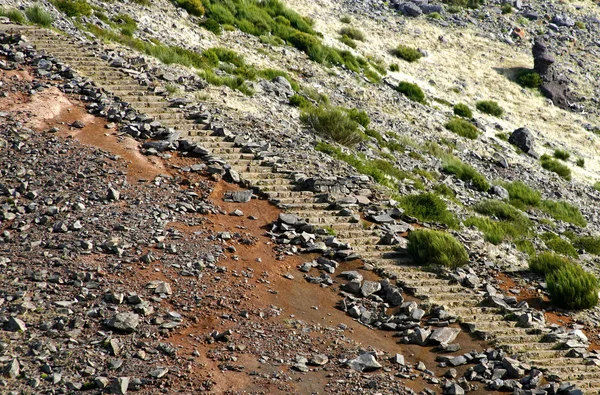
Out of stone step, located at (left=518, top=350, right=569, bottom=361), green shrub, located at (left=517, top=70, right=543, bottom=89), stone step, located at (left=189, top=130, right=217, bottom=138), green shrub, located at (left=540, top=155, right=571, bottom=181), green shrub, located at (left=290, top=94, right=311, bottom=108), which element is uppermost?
green shrub, located at (left=517, top=70, right=543, bottom=89)

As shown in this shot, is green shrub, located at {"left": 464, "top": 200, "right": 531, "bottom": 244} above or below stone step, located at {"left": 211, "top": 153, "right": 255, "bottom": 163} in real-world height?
below

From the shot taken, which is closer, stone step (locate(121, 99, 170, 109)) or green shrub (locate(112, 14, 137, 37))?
stone step (locate(121, 99, 170, 109))

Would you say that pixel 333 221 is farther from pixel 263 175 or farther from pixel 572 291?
pixel 572 291

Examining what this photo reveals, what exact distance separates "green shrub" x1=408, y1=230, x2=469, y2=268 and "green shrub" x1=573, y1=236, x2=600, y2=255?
679 centimetres

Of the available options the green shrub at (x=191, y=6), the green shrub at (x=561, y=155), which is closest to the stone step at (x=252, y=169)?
the green shrub at (x=191, y=6)

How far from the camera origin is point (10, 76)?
17406 mm

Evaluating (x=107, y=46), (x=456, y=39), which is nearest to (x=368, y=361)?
(x=107, y=46)

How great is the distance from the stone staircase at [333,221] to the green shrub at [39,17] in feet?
3.01

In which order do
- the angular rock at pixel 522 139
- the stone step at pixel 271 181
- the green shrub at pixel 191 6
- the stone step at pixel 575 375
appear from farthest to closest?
the angular rock at pixel 522 139 → the green shrub at pixel 191 6 → the stone step at pixel 271 181 → the stone step at pixel 575 375

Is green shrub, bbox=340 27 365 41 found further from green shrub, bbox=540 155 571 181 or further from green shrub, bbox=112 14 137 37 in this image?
green shrub, bbox=112 14 137 37

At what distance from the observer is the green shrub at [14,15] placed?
21.1 meters

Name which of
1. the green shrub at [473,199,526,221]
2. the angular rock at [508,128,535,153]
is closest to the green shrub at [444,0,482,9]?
the angular rock at [508,128,535,153]

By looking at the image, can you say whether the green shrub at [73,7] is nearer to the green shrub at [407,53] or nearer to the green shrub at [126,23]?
the green shrub at [126,23]

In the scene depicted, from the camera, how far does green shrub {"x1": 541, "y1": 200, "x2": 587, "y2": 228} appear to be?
22.6m
